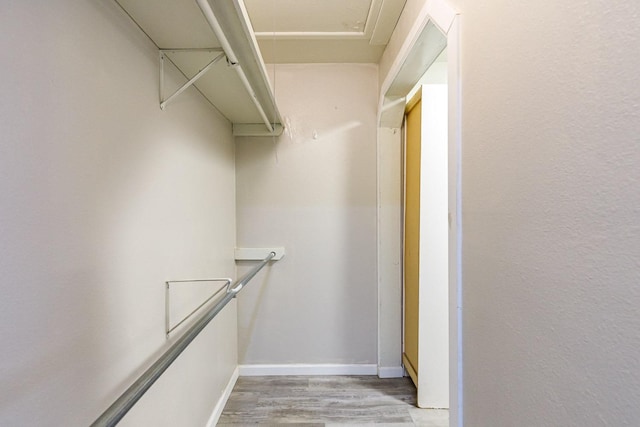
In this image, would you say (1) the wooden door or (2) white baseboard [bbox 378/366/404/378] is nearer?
(1) the wooden door

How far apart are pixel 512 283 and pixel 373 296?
1.58 meters

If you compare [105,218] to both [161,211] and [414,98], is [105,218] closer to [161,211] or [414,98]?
[161,211]

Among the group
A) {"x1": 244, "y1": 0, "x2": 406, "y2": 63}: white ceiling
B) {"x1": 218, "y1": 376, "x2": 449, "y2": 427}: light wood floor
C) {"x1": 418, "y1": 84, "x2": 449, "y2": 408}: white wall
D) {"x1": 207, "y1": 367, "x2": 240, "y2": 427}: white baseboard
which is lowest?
{"x1": 218, "y1": 376, "x2": 449, "y2": 427}: light wood floor

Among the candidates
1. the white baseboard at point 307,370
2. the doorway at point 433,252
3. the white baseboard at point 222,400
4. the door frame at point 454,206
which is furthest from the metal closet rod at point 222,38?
the white baseboard at point 307,370

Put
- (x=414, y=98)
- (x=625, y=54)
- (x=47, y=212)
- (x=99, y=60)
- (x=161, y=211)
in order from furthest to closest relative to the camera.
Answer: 1. (x=414, y=98)
2. (x=161, y=211)
3. (x=99, y=60)
4. (x=47, y=212)
5. (x=625, y=54)

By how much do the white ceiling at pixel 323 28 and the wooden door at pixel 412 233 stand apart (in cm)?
49

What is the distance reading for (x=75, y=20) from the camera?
0.69 meters

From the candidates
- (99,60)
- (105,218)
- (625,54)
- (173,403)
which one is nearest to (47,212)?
(105,218)

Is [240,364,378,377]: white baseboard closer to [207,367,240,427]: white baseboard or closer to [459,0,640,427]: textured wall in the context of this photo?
[207,367,240,427]: white baseboard

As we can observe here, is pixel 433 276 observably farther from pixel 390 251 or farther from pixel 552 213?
pixel 552 213

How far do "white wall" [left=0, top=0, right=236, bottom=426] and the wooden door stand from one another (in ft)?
4.63

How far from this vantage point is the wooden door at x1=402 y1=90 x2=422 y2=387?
1.85m

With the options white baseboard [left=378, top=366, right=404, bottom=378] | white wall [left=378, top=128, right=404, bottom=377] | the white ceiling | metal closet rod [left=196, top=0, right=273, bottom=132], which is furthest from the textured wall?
white baseboard [left=378, top=366, right=404, bottom=378]

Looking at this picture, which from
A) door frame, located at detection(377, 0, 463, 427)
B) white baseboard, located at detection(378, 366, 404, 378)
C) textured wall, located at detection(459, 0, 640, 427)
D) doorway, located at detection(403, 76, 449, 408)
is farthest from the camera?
white baseboard, located at detection(378, 366, 404, 378)
